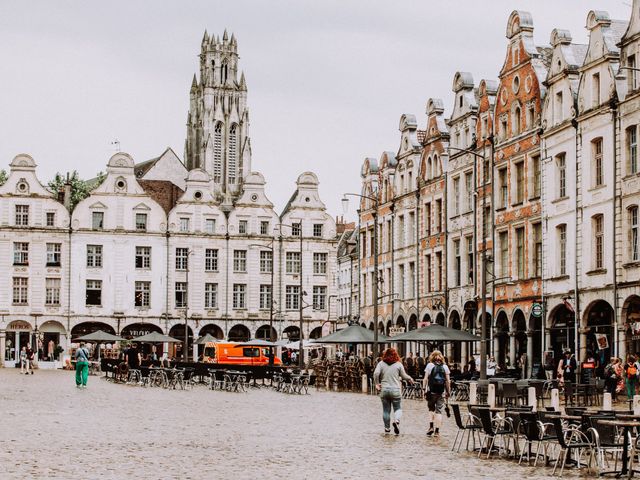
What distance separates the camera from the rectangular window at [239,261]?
283 ft

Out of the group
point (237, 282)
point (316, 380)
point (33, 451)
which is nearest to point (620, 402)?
point (316, 380)

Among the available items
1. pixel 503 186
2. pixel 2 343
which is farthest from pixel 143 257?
pixel 503 186

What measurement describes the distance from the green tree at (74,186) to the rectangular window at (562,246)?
183 ft

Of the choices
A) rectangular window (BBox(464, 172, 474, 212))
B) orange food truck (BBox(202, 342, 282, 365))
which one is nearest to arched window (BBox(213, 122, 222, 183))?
orange food truck (BBox(202, 342, 282, 365))

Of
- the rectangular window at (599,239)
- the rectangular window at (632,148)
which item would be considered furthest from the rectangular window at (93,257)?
the rectangular window at (632,148)

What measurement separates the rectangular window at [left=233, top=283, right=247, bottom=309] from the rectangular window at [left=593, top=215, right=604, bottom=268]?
4463 cm

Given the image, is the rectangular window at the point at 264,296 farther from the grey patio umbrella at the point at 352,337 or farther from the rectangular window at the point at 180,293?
the grey patio umbrella at the point at 352,337

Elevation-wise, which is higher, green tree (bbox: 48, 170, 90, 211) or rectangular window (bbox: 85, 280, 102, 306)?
green tree (bbox: 48, 170, 90, 211)

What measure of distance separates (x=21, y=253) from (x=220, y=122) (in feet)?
149

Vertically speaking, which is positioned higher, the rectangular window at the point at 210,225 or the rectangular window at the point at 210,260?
the rectangular window at the point at 210,225

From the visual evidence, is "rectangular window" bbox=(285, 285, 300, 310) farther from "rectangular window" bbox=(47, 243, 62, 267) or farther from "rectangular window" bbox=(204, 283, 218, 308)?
"rectangular window" bbox=(47, 243, 62, 267)

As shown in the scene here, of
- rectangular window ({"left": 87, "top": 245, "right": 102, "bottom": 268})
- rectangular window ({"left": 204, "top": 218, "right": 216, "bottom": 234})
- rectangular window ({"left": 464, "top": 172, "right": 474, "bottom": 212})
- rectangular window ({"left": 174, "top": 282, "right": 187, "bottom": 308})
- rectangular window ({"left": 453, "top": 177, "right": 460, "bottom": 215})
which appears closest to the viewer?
rectangular window ({"left": 464, "top": 172, "right": 474, "bottom": 212})

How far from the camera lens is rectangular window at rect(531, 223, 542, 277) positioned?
4916 cm

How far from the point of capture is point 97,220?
83875 millimetres
